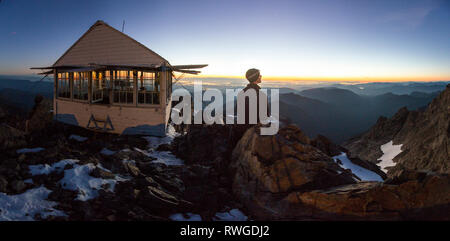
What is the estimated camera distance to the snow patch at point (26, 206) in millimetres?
5250

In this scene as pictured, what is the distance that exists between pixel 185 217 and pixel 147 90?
9695mm

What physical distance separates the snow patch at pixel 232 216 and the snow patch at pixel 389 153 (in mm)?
55684

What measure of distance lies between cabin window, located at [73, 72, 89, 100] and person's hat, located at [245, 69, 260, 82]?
11322 mm

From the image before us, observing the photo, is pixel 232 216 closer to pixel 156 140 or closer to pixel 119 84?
pixel 156 140

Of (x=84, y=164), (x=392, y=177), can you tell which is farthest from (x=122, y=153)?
(x=392, y=177)

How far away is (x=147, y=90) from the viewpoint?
47.4ft

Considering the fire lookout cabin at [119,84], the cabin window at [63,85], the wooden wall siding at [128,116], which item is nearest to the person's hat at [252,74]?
the fire lookout cabin at [119,84]

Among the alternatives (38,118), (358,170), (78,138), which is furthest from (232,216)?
(38,118)

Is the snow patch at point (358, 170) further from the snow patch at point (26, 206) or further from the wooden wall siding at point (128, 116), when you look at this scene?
the snow patch at point (26, 206)

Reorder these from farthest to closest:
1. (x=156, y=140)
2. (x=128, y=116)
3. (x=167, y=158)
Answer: (x=128, y=116) < (x=156, y=140) < (x=167, y=158)

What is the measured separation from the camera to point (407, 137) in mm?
63469

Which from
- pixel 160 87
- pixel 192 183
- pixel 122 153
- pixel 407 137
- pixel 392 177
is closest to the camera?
pixel 392 177

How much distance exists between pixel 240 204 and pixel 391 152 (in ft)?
227

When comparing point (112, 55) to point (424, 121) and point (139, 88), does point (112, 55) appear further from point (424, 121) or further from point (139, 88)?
point (424, 121)
